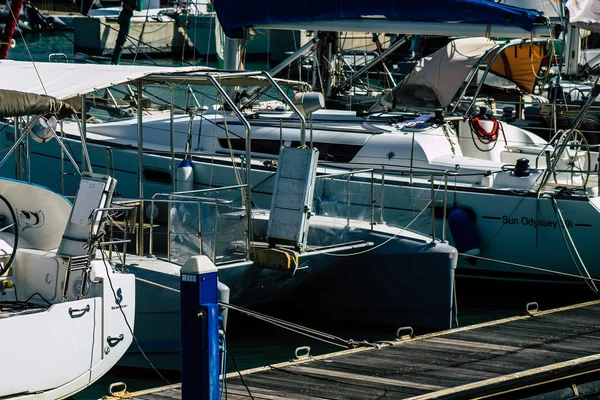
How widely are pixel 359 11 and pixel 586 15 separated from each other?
2.94 meters

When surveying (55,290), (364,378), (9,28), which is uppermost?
(9,28)

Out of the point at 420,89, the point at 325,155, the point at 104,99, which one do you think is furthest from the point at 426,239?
the point at 104,99

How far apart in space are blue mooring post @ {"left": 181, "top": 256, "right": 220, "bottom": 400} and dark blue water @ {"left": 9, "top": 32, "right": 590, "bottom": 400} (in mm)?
2554

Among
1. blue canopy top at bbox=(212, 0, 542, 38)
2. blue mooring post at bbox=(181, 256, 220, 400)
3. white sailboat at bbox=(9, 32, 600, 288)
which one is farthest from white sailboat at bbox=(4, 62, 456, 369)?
blue mooring post at bbox=(181, 256, 220, 400)

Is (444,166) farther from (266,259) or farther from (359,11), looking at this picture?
(266,259)

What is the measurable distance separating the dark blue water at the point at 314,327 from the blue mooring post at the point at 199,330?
2554 millimetres

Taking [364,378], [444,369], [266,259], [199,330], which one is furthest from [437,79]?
[199,330]

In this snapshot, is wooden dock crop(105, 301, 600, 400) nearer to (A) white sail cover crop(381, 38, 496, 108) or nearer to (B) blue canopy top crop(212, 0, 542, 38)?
(B) blue canopy top crop(212, 0, 542, 38)

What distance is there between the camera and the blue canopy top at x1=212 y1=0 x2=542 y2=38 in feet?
46.1

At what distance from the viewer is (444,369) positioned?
9.62 m

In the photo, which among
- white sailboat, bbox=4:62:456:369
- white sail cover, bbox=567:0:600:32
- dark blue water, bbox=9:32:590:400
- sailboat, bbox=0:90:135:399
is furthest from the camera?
white sail cover, bbox=567:0:600:32

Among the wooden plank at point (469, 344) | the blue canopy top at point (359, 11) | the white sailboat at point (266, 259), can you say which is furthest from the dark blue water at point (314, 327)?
the blue canopy top at point (359, 11)

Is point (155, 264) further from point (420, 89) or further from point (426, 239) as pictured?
point (420, 89)

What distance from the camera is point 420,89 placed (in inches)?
653
